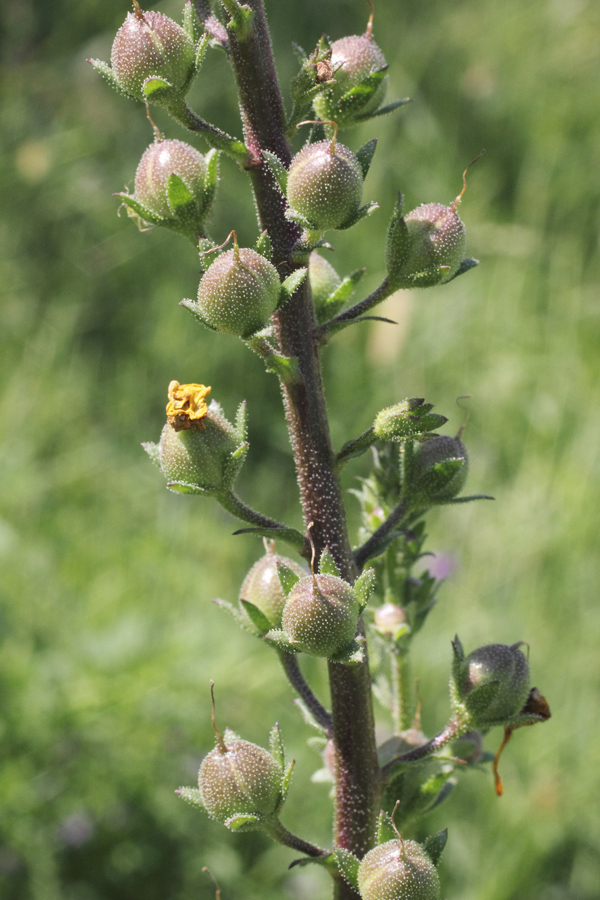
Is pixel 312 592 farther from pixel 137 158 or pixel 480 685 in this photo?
pixel 137 158

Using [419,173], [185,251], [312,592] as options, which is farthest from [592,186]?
[312,592]

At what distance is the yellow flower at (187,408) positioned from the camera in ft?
5.20

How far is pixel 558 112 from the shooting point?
233 inches

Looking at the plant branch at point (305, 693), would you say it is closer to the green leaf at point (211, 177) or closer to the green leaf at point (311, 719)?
the green leaf at point (311, 719)

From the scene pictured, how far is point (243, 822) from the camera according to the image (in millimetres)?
1538

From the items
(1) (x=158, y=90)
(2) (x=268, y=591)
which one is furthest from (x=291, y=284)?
(2) (x=268, y=591)

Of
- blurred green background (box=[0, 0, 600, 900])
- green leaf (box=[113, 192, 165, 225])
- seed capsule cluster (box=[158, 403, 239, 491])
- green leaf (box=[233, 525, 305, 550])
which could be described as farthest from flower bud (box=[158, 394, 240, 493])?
blurred green background (box=[0, 0, 600, 900])

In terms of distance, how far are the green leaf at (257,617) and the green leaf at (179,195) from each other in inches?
28.4

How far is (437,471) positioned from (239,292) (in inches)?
20.9

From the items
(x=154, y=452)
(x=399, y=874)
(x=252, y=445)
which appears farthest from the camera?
(x=252, y=445)

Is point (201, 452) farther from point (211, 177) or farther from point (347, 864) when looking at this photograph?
point (347, 864)

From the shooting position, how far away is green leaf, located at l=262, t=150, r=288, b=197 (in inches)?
57.6

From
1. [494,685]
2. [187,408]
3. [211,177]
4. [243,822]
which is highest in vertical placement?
[211,177]

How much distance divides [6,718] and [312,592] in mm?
2502
